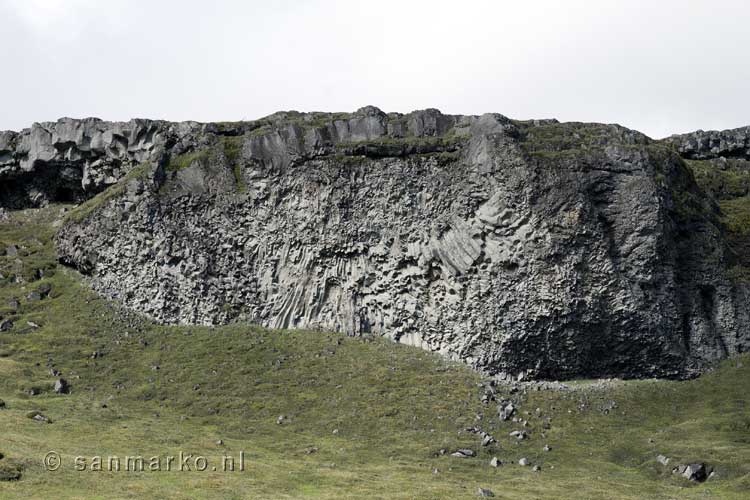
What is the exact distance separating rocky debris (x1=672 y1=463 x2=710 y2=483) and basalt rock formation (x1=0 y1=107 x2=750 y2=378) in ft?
55.9

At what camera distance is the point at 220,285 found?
81.5 meters

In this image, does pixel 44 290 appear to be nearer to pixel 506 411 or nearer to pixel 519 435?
→ pixel 506 411

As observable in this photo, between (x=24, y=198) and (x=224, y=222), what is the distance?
37.1 meters

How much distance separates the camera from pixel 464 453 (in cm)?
5791

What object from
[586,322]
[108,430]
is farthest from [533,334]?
[108,430]

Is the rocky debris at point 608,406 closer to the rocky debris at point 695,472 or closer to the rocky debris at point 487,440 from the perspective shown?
the rocky debris at point 487,440

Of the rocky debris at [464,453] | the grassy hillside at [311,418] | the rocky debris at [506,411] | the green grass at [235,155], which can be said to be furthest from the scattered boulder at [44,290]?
the rocky debris at [464,453]

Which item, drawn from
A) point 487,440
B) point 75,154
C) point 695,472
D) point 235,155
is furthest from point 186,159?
point 695,472

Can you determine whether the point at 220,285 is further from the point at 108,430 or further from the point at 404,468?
the point at 404,468

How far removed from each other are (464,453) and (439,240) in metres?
23.9

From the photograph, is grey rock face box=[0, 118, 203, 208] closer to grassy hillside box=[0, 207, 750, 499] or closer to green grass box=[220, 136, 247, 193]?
green grass box=[220, 136, 247, 193]

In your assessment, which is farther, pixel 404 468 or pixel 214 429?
pixel 214 429

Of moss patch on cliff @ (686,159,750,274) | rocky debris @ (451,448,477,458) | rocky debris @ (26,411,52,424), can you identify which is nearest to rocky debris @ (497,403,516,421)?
rocky debris @ (451,448,477,458)

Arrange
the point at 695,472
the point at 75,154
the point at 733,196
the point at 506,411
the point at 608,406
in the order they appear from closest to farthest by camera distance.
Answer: the point at 695,472 < the point at 506,411 < the point at 608,406 < the point at 733,196 < the point at 75,154
